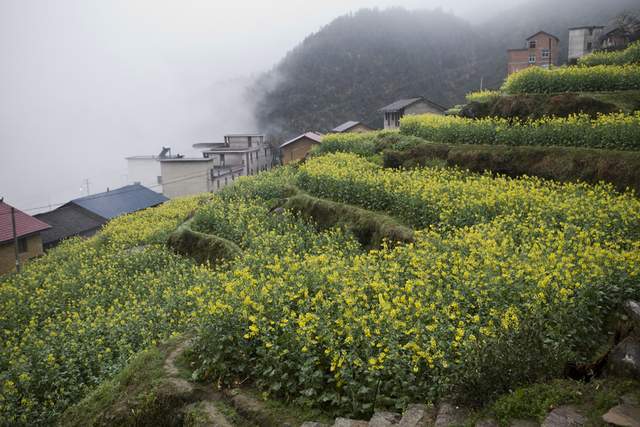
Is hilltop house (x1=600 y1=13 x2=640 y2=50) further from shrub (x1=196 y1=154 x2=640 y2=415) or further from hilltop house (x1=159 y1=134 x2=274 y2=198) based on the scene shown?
shrub (x1=196 y1=154 x2=640 y2=415)

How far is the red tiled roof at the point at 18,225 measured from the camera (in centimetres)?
3168

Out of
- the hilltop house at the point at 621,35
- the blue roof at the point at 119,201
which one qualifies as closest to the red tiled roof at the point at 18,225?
the blue roof at the point at 119,201

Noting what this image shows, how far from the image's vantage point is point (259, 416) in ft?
22.7

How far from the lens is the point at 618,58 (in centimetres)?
2273

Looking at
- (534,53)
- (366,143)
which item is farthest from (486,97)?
(534,53)

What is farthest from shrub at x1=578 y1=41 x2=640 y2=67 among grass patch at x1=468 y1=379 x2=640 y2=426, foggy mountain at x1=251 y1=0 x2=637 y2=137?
foggy mountain at x1=251 y1=0 x2=637 y2=137

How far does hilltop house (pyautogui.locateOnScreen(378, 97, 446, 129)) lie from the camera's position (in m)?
50.6

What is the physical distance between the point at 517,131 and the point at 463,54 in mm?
81423

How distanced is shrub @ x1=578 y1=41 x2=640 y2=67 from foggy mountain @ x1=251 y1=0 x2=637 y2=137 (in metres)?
55.7

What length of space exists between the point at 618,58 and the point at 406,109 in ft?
93.4

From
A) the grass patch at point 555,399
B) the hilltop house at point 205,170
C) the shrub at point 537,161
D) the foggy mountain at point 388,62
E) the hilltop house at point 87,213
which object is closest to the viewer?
the grass patch at point 555,399

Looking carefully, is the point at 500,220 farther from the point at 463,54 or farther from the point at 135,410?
the point at 463,54

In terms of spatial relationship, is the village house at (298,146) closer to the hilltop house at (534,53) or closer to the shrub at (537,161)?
the hilltop house at (534,53)

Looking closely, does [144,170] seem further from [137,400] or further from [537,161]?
[137,400]
